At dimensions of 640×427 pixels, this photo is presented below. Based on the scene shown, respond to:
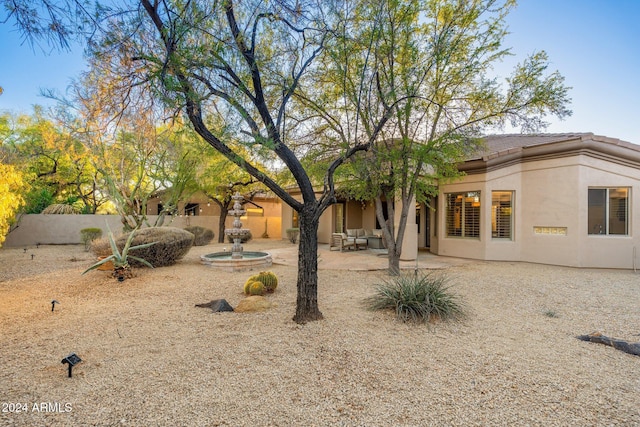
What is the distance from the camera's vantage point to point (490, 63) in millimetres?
7633

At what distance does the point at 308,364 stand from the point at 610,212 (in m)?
12.2

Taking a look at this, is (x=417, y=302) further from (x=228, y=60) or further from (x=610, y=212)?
(x=610, y=212)

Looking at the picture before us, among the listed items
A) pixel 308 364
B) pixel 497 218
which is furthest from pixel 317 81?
pixel 497 218

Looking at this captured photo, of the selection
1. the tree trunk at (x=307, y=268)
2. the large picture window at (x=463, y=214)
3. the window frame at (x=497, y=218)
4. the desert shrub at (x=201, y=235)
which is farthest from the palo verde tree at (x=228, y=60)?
the desert shrub at (x=201, y=235)

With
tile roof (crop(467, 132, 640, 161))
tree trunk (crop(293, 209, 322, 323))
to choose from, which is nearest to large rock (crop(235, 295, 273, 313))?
tree trunk (crop(293, 209, 322, 323))

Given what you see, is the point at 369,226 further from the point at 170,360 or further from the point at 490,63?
the point at 170,360

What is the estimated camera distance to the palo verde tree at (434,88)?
6.83 metres

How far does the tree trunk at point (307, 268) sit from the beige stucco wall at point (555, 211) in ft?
30.2

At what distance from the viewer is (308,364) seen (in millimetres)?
3650

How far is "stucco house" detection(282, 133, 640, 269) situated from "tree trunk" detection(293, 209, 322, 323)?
6683 mm

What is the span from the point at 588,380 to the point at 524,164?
10372 millimetres

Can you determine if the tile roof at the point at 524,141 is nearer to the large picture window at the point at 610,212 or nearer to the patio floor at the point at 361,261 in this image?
the large picture window at the point at 610,212

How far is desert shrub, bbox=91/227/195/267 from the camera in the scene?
9.14 m

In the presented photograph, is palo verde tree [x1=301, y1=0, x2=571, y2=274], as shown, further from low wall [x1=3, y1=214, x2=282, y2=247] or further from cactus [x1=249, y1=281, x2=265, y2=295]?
low wall [x1=3, y1=214, x2=282, y2=247]
